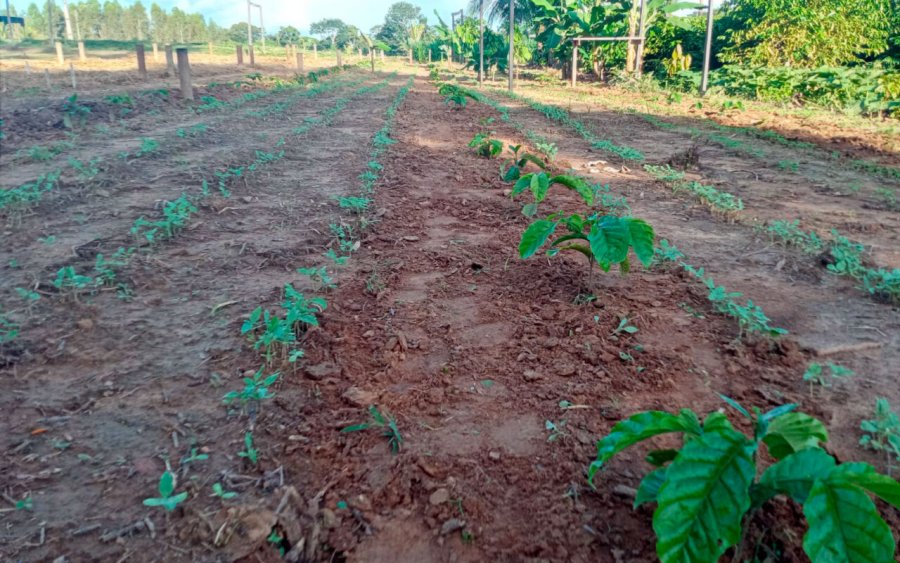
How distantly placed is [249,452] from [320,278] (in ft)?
5.73

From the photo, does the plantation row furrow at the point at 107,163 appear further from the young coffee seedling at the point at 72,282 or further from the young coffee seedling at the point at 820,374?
the young coffee seedling at the point at 820,374

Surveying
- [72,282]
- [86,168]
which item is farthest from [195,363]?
[86,168]

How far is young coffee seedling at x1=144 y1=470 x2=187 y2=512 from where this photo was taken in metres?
1.81

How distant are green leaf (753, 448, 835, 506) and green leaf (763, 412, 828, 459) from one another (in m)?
0.23

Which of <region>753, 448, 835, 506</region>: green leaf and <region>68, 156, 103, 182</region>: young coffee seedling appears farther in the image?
<region>68, 156, 103, 182</region>: young coffee seedling

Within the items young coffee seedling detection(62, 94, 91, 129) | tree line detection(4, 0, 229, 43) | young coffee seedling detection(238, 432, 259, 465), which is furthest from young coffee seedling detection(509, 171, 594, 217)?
tree line detection(4, 0, 229, 43)

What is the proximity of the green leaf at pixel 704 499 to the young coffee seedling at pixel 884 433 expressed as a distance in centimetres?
100

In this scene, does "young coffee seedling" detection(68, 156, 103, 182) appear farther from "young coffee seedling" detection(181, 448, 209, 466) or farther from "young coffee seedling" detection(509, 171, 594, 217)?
"young coffee seedling" detection(181, 448, 209, 466)

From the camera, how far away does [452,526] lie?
183 cm

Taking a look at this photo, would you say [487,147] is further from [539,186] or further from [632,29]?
[632,29]

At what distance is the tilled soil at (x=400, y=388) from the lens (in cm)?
180

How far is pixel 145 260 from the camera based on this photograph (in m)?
3.93

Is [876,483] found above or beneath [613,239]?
beneath

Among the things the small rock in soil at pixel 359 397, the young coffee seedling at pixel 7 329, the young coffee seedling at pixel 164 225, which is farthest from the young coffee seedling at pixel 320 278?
the young coffee seedling at pixel 7 329
